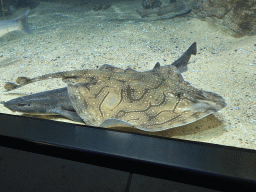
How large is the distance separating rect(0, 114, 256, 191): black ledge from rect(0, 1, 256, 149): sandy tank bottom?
15.0 inches

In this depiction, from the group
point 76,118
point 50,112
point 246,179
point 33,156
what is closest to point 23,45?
point 50,112

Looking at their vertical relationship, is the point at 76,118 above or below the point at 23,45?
below

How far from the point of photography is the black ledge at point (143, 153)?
3.59 ft

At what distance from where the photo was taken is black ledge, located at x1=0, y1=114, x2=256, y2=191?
3.59ft

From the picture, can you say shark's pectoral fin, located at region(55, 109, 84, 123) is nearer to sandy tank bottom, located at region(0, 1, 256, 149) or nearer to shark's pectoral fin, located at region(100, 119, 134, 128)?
shark's pectoral fin, located at region(100, 119, 134, 128)

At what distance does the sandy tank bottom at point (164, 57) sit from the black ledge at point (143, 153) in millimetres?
382

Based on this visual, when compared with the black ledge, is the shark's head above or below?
below

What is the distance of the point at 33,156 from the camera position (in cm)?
131

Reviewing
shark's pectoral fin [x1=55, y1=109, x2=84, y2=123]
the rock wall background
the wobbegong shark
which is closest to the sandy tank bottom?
the wobbegong shark

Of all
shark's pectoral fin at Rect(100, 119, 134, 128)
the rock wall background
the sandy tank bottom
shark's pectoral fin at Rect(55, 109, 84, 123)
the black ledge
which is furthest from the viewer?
the rock wall background

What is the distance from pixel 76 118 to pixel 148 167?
1087mm

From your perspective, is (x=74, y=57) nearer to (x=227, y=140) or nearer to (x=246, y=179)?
(x=227, y=140)

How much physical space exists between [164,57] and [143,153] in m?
2.80

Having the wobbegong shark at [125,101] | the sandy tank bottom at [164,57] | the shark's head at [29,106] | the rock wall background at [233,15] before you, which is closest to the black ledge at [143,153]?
the wobbegong shark at [125,101]
